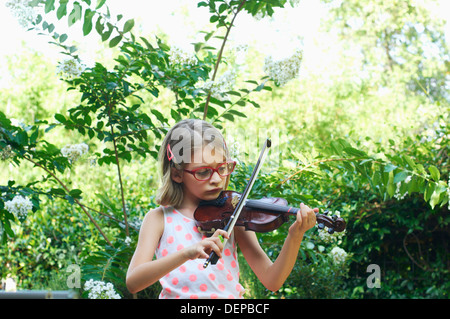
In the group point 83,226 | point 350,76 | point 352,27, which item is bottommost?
point 83,226

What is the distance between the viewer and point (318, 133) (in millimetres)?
8672

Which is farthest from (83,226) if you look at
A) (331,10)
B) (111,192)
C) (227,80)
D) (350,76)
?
(331,10)

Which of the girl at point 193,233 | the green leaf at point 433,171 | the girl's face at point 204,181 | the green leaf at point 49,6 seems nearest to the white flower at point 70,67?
the green leaf at point 49,6

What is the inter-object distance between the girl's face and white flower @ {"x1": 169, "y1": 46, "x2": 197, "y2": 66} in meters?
1.04

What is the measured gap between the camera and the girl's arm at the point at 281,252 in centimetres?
131

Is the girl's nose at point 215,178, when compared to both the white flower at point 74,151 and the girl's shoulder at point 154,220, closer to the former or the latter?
the girl's shoulder at point 154,220

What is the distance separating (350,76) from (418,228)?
18.5ft

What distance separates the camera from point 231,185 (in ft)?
8.61

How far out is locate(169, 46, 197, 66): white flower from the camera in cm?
237

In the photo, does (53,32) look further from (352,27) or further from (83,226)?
(352,27)

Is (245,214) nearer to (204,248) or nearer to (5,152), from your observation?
(204,248)

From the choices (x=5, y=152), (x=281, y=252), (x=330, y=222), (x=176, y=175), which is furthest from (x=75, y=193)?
(x=330, y=222)

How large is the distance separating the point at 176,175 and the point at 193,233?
0.65ft
